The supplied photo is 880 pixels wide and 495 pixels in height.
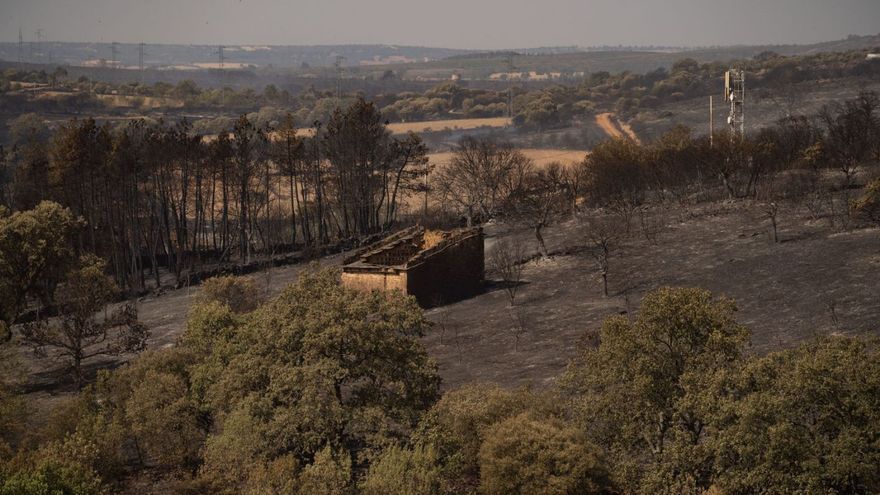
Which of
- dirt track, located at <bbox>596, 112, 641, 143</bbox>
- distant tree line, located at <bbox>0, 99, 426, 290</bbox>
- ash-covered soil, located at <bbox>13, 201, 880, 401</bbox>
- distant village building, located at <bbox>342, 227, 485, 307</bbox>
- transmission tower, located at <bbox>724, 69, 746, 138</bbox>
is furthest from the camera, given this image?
dirt track, located at <bbox>596, 112, 641, 143</bbox>

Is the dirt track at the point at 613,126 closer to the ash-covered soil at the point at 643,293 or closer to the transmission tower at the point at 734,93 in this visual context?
the transmission tower at the point at 734,93

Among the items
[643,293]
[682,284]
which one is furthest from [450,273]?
[682,284]

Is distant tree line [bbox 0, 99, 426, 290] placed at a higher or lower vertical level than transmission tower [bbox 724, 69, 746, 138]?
lower

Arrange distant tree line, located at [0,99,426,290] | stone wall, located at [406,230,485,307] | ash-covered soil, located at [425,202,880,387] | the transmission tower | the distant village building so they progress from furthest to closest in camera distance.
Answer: the transmission tower, distant tree line, located at [0,99,426,290], stone wall, located at [406,230,485,307], the distant village building, ash-covered soil, located at [425,202,880,387]

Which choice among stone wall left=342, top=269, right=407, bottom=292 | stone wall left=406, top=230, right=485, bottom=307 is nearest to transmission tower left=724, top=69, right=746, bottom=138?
stone wall left=406, top=230, right=485, bottom=307

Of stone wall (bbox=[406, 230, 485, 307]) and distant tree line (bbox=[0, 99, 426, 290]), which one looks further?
distant tree line (bbox=[0, 99, 426, 290])

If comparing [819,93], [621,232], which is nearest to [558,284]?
[621,232]

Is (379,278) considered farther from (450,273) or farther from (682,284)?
(682,284)

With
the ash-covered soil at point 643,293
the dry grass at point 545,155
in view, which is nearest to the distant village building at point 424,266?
the ash-covered soil at point 643,293

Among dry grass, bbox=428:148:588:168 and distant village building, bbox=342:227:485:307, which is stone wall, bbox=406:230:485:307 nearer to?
distant village building, bbox=342:227:485:307
